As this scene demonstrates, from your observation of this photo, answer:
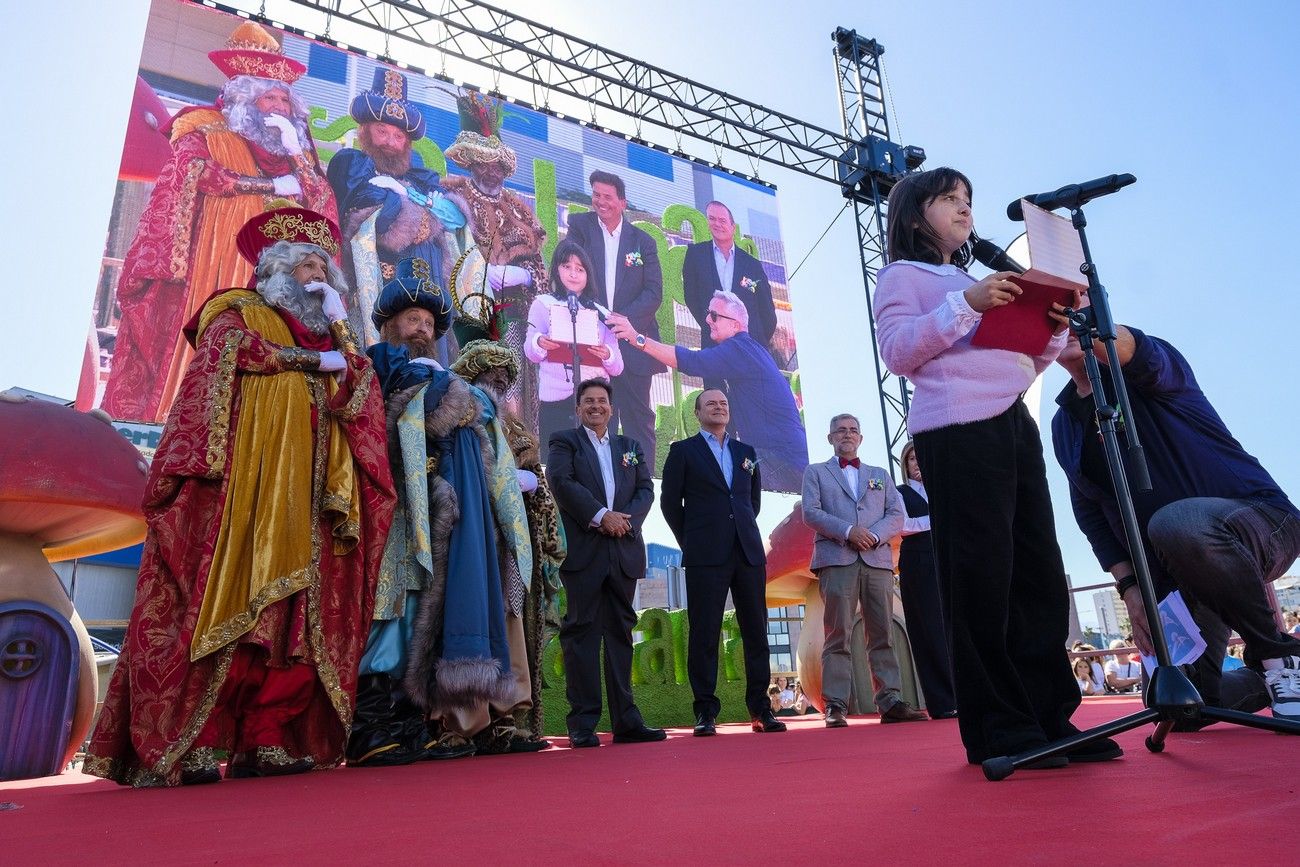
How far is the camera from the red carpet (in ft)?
3.32

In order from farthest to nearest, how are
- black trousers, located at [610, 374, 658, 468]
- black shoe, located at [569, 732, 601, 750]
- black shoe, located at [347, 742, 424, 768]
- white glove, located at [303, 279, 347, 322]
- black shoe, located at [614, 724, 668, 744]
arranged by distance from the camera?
black trousers, located at [610, 374, 658, 468]
black shoe, located at [614, 724, 668, 744]
black shoe, located at [569, 732, 601, 750]
white glove, located at [303, 279, 347, 322]
black shoe, located at [347, 742, 424, 768]

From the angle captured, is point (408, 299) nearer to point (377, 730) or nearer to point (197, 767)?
point (377, 730)

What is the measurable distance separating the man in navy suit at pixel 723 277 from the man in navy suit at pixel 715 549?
7302 millimetres

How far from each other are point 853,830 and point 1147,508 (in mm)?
1996

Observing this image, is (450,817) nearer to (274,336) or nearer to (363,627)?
(363,627)

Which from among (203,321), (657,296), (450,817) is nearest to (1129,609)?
(450,817)

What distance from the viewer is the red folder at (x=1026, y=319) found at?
190 cm

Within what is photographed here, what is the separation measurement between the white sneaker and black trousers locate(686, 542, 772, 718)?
2.23 m

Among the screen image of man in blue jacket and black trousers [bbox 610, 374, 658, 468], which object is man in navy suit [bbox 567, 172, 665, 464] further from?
the screen image of man in blue jacket

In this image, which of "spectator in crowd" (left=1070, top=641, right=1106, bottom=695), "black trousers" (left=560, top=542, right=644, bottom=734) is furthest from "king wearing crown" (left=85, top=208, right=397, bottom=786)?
"spectator in crowd" (left=1070, top=641, right=1106, bottom=695)

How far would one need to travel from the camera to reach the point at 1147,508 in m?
2.67

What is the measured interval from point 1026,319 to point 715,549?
2.60 m

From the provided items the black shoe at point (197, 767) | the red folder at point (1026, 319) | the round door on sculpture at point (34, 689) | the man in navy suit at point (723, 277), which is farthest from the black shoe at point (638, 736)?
the man in navy suit at point (723, 277)

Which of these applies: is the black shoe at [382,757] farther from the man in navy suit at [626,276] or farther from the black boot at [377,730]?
the man in navy suit at [626,276]
